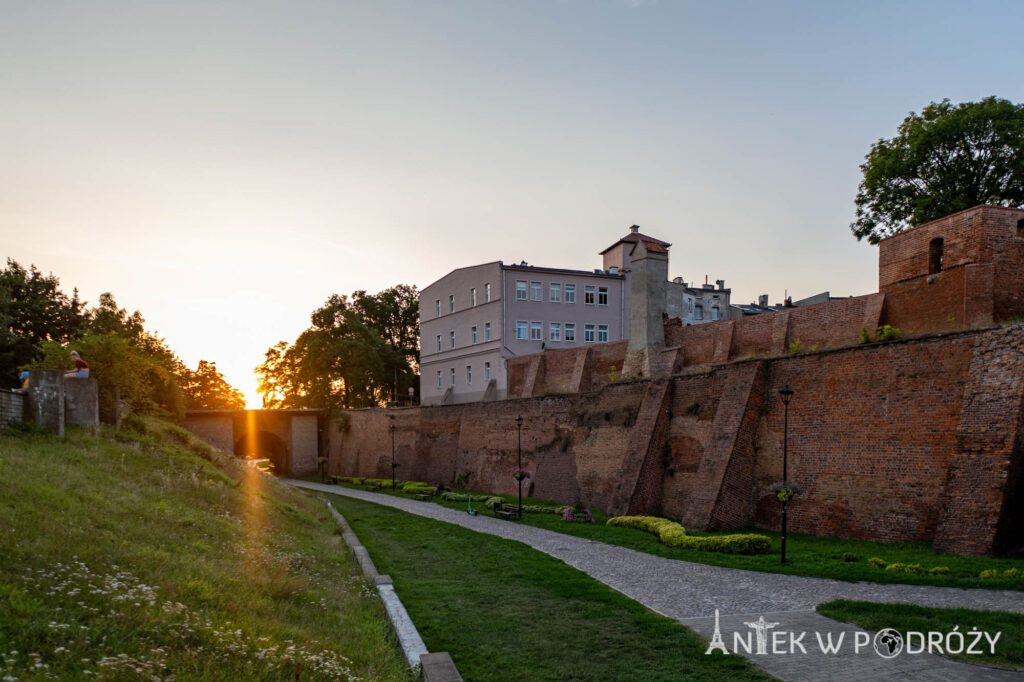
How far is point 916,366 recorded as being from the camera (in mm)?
16109

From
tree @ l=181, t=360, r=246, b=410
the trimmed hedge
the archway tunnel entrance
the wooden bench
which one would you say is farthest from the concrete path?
tree @ l=181, t=360, r=246, b=410

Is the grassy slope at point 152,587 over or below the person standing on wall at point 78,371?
below

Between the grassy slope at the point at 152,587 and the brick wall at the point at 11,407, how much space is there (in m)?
0.62

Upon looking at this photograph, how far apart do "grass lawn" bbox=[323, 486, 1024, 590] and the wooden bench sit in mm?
5707

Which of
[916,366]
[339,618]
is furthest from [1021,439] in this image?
[339,618]

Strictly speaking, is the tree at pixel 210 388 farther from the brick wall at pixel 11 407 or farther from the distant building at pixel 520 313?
the brick wall at pixel 11 407

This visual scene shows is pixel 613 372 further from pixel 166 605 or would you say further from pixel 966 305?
pixel 166 605

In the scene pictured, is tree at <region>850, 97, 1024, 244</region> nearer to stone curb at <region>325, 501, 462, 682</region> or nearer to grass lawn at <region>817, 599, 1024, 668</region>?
grass lawn at <region>817, 599, 1024, 668</region>

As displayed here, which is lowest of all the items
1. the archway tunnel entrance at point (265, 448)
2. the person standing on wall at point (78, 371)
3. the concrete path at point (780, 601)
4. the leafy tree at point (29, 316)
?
the archway tunnel entrance at point (265, 448)

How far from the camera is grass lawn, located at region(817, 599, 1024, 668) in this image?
7.93 m

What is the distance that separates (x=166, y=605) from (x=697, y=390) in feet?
62.8

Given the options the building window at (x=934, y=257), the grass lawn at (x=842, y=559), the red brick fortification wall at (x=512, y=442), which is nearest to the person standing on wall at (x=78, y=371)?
the grass lawn at (x=842, y=559)

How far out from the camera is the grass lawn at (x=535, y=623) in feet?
26.2

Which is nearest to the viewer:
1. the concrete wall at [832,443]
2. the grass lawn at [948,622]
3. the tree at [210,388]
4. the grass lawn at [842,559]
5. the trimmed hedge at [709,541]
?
the grass lawn at [948,622]
